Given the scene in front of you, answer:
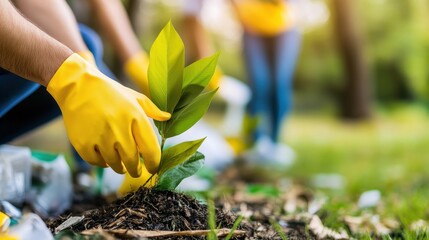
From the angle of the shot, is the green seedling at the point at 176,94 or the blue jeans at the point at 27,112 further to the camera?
the blue jeans at the point at 27,112

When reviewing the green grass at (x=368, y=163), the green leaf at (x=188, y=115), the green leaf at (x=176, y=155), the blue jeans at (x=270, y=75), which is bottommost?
the green grass at (x=368, y=163)

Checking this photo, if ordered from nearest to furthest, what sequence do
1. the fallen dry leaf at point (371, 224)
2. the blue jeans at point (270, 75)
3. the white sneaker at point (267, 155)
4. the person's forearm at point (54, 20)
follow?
the fallen dry leaf at point (371, 224)
the person's forearm at point (54, 20)
the white sneaker at point (267, 155)
the blue jeans at point (270, 75)

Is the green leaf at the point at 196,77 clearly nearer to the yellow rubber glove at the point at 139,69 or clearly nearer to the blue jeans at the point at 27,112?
the blue jeans at the point at 27,112

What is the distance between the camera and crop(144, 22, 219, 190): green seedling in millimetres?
990

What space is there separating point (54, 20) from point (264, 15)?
193 centimetres

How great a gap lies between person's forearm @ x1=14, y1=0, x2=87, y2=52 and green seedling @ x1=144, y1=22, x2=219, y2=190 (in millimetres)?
517

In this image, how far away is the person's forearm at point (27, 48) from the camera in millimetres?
959

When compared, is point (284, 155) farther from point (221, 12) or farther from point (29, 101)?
point (221, 12)

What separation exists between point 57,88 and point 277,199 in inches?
35.6

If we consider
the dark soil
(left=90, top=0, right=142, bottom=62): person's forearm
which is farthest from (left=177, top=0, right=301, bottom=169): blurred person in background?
the dark soil

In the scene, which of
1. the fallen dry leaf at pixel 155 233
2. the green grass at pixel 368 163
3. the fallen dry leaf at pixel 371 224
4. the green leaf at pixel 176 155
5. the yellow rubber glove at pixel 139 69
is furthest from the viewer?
the yellow rubber glove at pixel 139 69

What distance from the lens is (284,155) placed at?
3332 millimetres

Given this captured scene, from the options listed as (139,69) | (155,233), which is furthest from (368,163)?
(155,233)

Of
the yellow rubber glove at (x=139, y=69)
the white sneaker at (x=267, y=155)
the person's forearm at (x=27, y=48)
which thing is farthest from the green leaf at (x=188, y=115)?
the white sneaker at (x=267, y=155)
